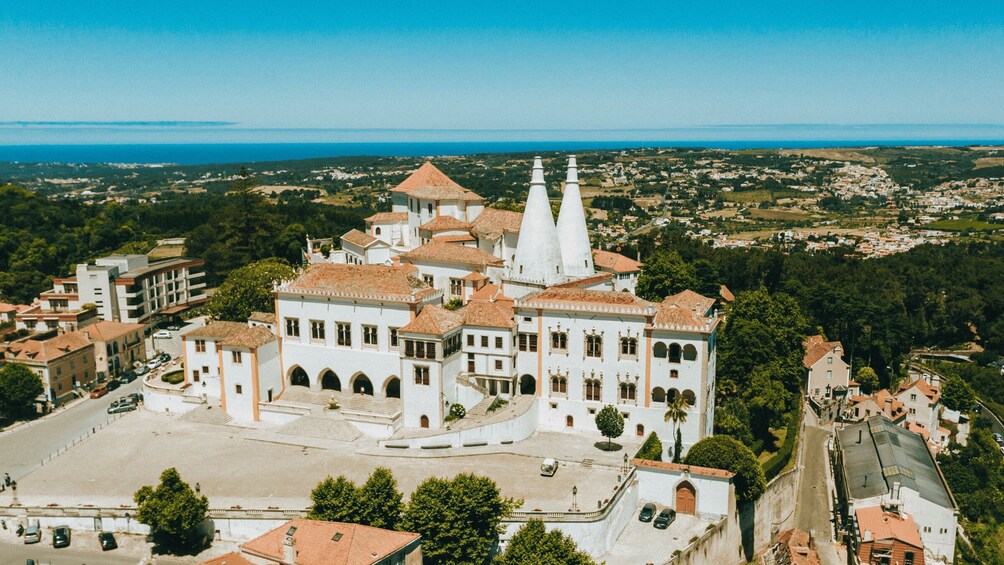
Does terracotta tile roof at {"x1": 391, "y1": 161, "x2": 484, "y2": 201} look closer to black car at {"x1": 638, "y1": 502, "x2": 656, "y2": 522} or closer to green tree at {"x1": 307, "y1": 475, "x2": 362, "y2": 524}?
black car at {"x1": 638, "y1": 502, "x2": 656, "y2": 522}

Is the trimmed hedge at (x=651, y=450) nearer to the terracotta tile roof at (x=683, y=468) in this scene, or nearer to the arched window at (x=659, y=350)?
the terracotta tile roof at (x=683, y=468)

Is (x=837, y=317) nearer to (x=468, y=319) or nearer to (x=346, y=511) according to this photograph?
(x=468, y=319)

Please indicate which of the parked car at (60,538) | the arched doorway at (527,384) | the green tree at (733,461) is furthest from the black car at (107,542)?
the green tree at (733,461)

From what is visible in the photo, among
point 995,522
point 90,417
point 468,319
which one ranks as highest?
point 468,319

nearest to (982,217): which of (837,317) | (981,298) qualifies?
(981,298)

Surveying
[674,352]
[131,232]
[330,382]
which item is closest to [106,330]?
[330,382]

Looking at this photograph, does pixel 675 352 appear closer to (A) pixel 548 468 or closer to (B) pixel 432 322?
(A) pixel 548 468

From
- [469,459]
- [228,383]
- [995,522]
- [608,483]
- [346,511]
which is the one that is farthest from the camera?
[995,522]
